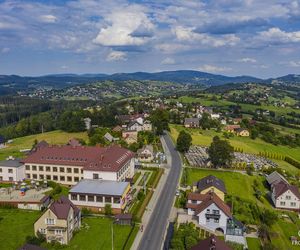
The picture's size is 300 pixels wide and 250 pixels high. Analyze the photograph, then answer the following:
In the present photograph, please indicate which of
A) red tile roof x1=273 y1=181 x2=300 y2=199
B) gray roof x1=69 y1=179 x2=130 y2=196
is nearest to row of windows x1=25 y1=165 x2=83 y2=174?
gray roof x1=69 y1=179 x2=130 y2=196

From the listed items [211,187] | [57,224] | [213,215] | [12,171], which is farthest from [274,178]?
[12,171]

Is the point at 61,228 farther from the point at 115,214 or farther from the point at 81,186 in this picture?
the point at 81,186

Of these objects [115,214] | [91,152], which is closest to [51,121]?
[91,152]

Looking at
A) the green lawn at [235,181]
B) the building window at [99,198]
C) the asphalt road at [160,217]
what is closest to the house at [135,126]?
the asphalt road at [160,217]

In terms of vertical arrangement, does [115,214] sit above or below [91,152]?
below

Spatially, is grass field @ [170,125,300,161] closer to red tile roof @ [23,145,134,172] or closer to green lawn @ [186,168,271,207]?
green lawn @ [186,168,271,207]

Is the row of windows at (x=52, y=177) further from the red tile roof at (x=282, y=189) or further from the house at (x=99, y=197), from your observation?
the red tile roof at (x=282, y=189)
